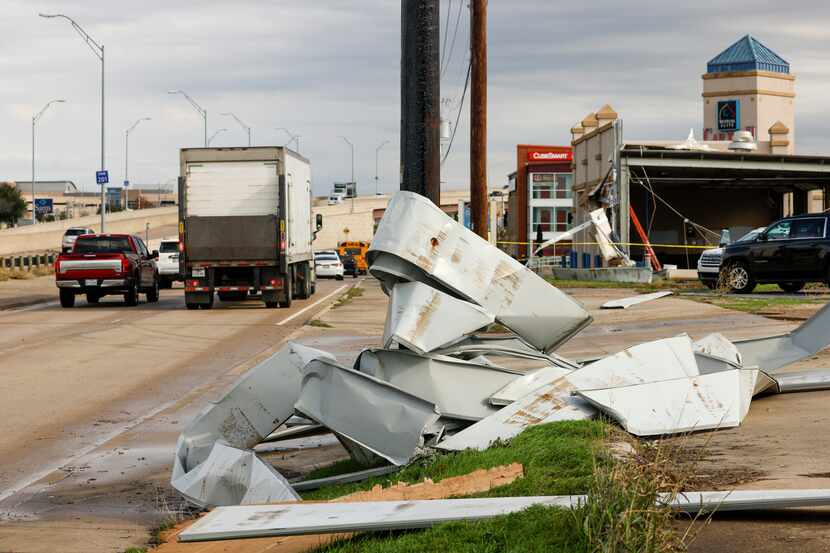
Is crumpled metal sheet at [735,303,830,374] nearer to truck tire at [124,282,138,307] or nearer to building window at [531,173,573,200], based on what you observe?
truck tire at [124,282,138,307]

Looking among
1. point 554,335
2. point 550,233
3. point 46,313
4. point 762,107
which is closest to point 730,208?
point 550,233

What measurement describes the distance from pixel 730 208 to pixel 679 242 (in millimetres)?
4049

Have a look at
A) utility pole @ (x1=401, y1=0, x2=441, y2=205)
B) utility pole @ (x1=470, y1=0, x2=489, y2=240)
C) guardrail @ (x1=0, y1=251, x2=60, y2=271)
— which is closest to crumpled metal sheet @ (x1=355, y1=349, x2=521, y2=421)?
utility pole @ (x1=401, y1=0, x2=441, y2=205)

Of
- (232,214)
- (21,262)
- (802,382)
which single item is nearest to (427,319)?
(802,382)

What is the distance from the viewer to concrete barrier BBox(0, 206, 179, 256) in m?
89.5

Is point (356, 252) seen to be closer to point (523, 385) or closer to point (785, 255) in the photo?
point (785, 255)

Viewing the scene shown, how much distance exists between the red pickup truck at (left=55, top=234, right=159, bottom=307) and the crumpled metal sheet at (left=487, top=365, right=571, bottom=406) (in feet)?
78.1

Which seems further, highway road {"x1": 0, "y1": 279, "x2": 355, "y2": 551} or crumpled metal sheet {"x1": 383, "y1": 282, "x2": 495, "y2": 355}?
highway road {"x1": 0, "y1": 279, "x2": 355, "y2": 551}

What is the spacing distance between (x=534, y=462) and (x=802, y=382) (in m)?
4.74

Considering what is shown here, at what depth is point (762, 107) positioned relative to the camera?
3433 inches

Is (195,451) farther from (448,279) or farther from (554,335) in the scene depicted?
(554,335)

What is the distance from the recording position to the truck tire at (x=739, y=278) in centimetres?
2928

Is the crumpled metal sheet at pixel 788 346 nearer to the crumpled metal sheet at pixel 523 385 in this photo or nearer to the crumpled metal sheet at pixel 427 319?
the crumpled metal sheet at pixel 523 385

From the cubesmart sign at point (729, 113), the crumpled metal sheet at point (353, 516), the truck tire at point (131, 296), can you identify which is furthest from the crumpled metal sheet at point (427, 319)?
the cubesmart sign at point (729, 113)
